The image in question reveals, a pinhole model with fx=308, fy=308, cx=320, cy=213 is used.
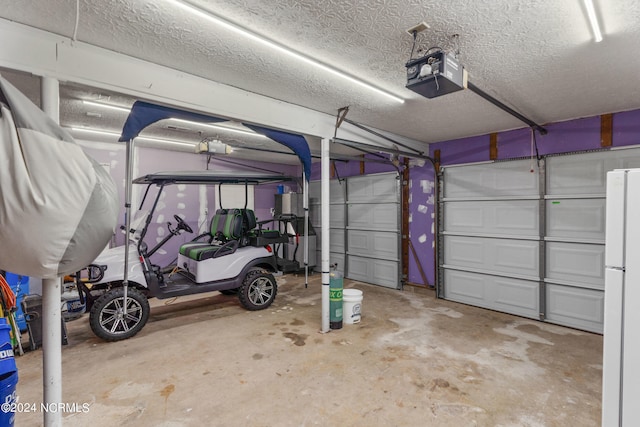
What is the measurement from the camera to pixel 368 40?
7.20 feet

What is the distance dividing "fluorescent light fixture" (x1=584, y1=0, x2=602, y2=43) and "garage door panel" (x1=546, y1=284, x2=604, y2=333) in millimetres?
3233

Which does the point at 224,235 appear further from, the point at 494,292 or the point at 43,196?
the point at 494,292

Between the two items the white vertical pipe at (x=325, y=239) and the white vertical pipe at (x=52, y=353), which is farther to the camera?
the white vertical pipe at (x=325, y=239)

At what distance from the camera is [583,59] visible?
2.47 metres

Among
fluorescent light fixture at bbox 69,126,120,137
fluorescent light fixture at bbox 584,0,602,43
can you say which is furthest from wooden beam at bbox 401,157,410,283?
fluorescent light fixture at bbox 69,126,120,137

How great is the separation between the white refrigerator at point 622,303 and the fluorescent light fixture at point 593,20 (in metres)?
1.10

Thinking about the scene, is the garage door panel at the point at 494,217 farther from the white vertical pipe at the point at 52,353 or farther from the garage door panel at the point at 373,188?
the white vertical pipe at the point at 52,353

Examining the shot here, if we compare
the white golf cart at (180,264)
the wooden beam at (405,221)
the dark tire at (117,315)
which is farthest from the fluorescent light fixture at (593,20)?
the dark tire at (117,315)

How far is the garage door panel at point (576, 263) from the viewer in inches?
153

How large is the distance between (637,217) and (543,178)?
346 cm

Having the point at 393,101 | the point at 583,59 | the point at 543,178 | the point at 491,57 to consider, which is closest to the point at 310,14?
the point at 491,57

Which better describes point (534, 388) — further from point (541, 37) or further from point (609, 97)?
point (609, 97)

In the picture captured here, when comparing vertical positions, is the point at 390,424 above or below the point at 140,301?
below

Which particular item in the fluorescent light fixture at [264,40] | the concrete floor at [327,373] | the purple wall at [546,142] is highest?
the fluorescent light fixture at [264,40]
